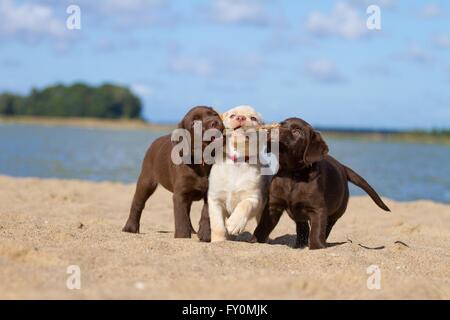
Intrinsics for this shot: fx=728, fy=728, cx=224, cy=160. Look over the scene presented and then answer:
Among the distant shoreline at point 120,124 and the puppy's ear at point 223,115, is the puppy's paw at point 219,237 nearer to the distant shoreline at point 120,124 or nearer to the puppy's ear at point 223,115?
the puppy's ear at point 223,115

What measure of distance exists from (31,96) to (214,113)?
10493cm

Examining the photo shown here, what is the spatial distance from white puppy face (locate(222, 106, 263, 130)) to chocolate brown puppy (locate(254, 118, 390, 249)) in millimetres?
239

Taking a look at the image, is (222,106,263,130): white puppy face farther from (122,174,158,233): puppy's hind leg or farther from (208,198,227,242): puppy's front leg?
(122,174,158,233): puppy's hind leg

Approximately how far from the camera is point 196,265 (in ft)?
17.4

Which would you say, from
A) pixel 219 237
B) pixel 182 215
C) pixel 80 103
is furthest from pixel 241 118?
pixel 80 103

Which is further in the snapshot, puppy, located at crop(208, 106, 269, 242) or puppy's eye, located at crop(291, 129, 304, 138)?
puppy's eye, located at crop(291, 129, 304, 138)

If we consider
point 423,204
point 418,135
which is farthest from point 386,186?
point 418,135

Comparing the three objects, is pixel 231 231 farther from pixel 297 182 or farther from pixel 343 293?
pixel 343 293

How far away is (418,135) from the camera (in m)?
52.4

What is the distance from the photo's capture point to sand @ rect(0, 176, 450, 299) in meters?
4.60

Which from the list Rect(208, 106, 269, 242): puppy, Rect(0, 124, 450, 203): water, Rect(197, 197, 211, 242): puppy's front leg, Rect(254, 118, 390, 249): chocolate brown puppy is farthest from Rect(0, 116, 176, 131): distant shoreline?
Rect(208, 106, 269, 242): puppy

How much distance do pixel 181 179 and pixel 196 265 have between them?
4.85 feet
